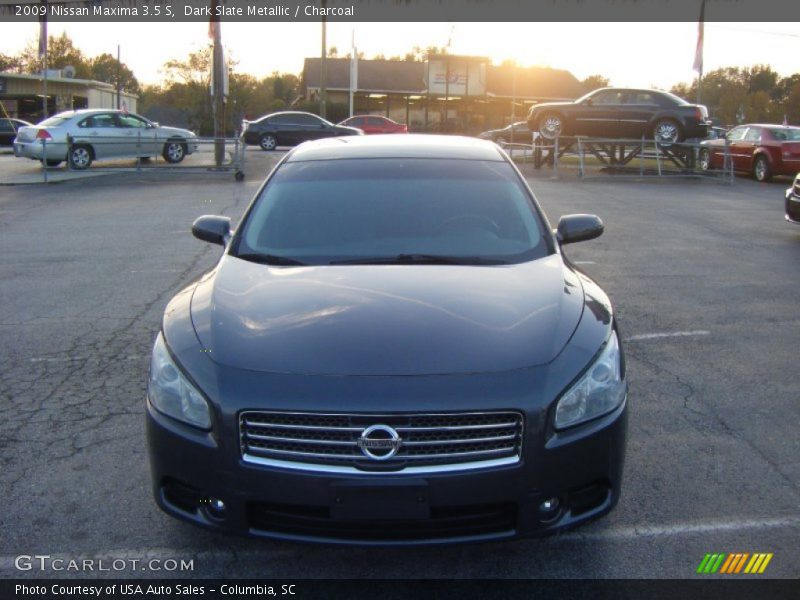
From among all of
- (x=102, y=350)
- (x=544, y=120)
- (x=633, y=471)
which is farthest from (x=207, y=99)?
(x=633, y=471)

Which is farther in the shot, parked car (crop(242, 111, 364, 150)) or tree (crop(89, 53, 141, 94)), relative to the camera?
tree (crop(89, 53, 141, 94))

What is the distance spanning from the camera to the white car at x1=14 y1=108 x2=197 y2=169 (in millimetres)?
23031

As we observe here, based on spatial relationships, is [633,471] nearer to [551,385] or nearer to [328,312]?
[551,385]

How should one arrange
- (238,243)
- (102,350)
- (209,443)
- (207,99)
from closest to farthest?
(209,443), (238,243), (102,350), (207,99)

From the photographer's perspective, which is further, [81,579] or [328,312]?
[328,312]

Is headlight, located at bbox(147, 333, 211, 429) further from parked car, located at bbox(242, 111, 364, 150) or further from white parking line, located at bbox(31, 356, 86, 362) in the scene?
parked car, located at bbox(242, 111, 364, 150)

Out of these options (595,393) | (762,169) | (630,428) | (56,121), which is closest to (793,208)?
(630,428)

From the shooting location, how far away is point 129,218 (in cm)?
1446

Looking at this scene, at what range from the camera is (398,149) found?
17.6 feet

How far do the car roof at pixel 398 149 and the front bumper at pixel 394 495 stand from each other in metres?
2.43

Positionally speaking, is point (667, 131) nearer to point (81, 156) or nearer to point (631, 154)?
point (631, 154)

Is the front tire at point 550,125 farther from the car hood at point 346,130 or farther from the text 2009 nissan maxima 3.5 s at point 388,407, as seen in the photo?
the text 2009 nissan maxima 3.5 s at point 388,407

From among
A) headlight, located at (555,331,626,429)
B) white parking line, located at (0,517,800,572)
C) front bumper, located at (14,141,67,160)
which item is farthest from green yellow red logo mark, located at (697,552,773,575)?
front bumper, located at (14,141,67,160)

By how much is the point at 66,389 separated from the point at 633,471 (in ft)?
11.7
